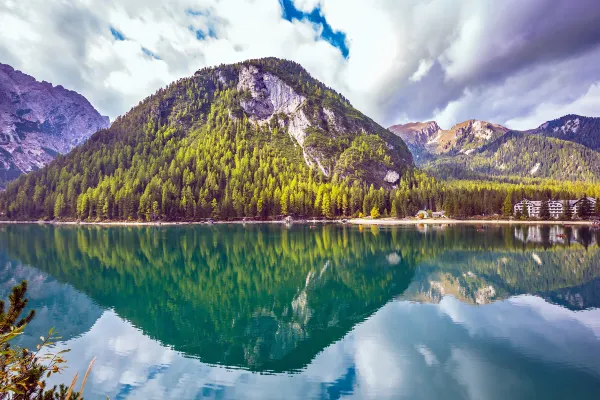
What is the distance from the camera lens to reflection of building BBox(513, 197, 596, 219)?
120 meters

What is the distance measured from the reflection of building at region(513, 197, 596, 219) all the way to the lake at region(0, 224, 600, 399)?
8920 cm

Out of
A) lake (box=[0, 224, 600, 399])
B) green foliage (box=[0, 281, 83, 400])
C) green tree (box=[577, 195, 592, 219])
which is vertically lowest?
lake (box=[0, 224, 600, 399])

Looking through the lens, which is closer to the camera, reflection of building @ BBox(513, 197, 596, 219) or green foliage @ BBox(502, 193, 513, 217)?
reflection of building @ BBox(513, 197, 596, 219)

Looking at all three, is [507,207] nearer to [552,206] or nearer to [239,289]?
[552,206]

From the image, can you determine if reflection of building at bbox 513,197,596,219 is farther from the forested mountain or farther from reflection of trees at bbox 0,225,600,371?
reflection of trees at bbox 0,225,600,371

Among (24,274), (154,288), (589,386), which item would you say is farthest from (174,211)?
(589,386)

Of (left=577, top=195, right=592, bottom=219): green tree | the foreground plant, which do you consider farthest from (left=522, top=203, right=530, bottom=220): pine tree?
the foreground plant

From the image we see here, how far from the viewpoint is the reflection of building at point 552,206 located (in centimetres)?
12034

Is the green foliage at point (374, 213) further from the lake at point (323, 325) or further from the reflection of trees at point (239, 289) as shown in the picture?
the lake at point (323, 325)

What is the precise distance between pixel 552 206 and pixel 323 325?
147309mm

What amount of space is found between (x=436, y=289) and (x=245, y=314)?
19.0 metres

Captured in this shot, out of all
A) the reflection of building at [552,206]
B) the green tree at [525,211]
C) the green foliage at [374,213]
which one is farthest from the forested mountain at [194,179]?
the reflection of building at [552,206]

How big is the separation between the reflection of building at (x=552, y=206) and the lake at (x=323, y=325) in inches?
3512

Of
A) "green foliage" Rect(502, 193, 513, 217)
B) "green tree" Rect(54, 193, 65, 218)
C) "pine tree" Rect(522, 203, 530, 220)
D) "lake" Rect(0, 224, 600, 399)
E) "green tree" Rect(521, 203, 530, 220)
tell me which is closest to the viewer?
"lake" Rect(0, 224, 600, 399)
